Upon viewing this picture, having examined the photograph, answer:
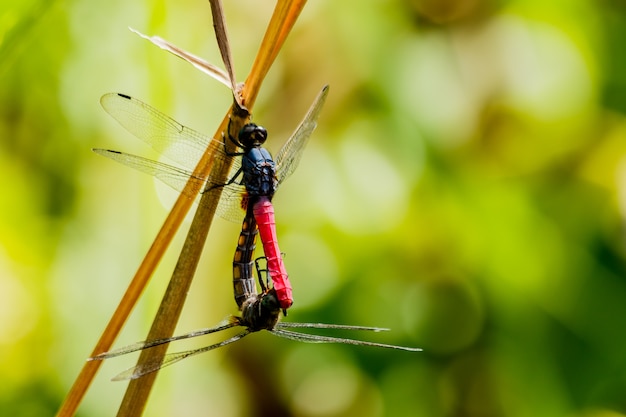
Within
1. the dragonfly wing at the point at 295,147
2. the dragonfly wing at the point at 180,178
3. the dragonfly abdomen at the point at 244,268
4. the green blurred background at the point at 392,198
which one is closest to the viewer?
the dragonfly wing at the point at 180,178

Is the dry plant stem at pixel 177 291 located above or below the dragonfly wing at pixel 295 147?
below

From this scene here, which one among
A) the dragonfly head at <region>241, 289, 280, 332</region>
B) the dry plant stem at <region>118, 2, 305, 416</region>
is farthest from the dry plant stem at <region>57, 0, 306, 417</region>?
the dragonfly head at <region>241, 289, 280, 332</region>

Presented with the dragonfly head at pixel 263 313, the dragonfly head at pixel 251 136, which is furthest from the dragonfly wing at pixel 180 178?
the dragonfly head at pixel 263 313

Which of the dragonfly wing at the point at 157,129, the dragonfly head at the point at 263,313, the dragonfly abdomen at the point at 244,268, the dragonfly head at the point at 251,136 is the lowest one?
the dragonfly head at the point at 263,313

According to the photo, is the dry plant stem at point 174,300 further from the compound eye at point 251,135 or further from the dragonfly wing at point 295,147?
the dragonfly wing at point 295,147

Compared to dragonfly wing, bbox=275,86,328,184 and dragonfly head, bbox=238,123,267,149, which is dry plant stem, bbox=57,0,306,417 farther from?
dragonfly wing, bbox=275,86,328,184

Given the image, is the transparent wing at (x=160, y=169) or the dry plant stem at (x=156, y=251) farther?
the transparent wing at (x=160, y=169)

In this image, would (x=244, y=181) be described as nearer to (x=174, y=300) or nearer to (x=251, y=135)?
(x=251, y=135)

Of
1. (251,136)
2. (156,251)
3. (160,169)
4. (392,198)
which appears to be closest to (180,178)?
(160,169)
